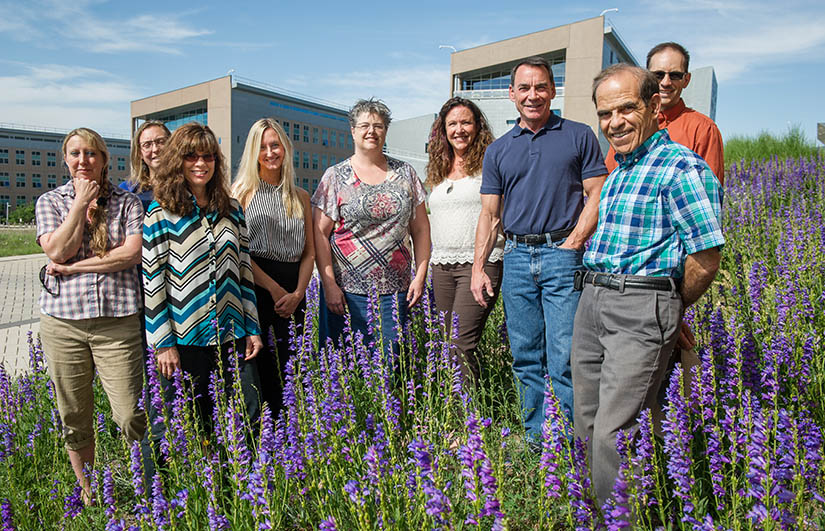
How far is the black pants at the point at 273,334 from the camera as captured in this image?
386cm

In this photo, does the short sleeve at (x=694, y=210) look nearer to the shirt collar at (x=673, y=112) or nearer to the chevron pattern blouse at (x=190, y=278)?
the shirt collar at (x=673, y=112)

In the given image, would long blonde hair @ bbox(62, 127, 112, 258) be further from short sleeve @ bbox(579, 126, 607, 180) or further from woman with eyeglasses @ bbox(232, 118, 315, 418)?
short sleeve @ bbox(579, 126, 607, 180)

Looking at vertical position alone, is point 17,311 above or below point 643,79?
below

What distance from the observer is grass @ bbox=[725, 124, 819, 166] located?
13562 mm

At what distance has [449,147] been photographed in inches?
173

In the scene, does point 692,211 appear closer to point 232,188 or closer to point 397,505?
point 397,505

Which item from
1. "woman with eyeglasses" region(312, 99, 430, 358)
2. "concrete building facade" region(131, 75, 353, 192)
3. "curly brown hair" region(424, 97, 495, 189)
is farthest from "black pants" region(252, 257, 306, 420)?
"concrete building facade" region(131, 75, 353, 192)

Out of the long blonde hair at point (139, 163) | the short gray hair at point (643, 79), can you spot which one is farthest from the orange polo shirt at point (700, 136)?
the long blonde hair at point (139, 163)

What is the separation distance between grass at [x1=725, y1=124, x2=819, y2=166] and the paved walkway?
14.9 m

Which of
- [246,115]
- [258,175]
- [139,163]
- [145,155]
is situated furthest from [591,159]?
[246,115]

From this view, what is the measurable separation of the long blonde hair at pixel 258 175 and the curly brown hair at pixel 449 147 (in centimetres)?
113

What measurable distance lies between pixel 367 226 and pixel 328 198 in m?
0.38

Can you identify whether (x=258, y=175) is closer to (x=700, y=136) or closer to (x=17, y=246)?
(x=700, y=136)

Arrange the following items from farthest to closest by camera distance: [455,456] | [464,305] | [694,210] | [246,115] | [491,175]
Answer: [246,115] → [464,305] → [491,175] → [455,456] → [694,210]
